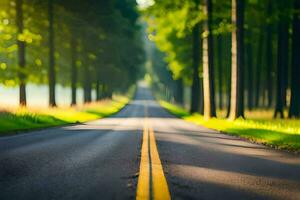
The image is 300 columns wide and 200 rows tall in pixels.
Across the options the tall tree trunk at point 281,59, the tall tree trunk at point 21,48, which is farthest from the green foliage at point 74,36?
the tall tree trunk at point 281,59

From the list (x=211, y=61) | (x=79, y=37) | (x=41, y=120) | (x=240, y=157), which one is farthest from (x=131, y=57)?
(x=240, y=157)

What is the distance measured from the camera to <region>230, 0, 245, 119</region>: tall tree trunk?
23906 mm

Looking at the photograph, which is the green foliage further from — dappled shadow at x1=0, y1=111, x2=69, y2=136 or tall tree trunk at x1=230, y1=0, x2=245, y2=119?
tall tree trunk at x1=230, y1=0, x2=245, y2=119

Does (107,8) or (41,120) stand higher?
(107,8)

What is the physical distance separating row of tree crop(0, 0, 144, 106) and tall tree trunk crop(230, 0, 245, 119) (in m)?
11.5

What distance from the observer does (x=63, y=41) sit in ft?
130

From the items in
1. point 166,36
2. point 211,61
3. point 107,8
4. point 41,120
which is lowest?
point 41,120

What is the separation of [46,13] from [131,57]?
30.3 m

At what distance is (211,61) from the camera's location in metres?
28.3

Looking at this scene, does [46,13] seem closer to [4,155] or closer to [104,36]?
[104,36]

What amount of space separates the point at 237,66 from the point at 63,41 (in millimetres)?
20029

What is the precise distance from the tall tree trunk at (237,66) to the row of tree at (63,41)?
11.5 metres

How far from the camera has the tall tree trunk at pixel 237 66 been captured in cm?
2391

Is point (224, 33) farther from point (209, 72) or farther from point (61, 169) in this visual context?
point (61, 169)
